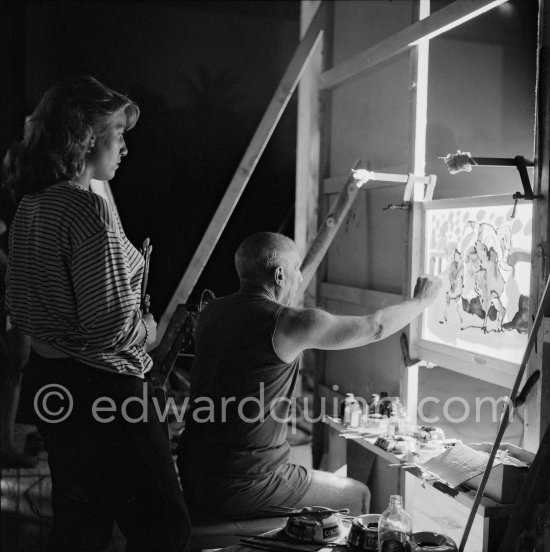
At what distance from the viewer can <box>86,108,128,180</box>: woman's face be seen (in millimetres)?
2312

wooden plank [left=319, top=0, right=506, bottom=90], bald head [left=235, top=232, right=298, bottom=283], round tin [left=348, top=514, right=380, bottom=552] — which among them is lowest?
round tin [left=348, top=514, right=380, bottom=552]

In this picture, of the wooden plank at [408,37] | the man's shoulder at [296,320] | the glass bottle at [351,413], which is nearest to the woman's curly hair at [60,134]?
the man's shoulder at [296,320]

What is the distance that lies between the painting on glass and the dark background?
369cm

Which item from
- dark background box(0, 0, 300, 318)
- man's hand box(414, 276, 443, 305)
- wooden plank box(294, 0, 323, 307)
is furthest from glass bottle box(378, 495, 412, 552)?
dark background box(0, 0, 300, 318)

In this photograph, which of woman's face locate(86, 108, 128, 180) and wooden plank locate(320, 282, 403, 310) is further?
wooden plank locate(320, 282, 403, 310)

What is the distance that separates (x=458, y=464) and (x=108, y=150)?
186cm

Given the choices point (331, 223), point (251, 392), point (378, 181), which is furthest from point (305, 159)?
point (251, 392)

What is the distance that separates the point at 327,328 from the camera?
9.24 ft

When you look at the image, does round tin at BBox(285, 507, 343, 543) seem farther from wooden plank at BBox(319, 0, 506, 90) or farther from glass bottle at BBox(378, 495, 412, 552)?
wooden plank at BBox(319, 0, 506, 90)

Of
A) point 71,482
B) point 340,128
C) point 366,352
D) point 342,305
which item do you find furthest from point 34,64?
point 71,482

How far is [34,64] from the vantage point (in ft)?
20.2

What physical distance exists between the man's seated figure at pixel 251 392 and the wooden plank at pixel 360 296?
1105mm

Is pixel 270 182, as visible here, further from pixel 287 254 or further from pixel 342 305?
pixel 287 254

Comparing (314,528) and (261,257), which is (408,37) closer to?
(261,257)
